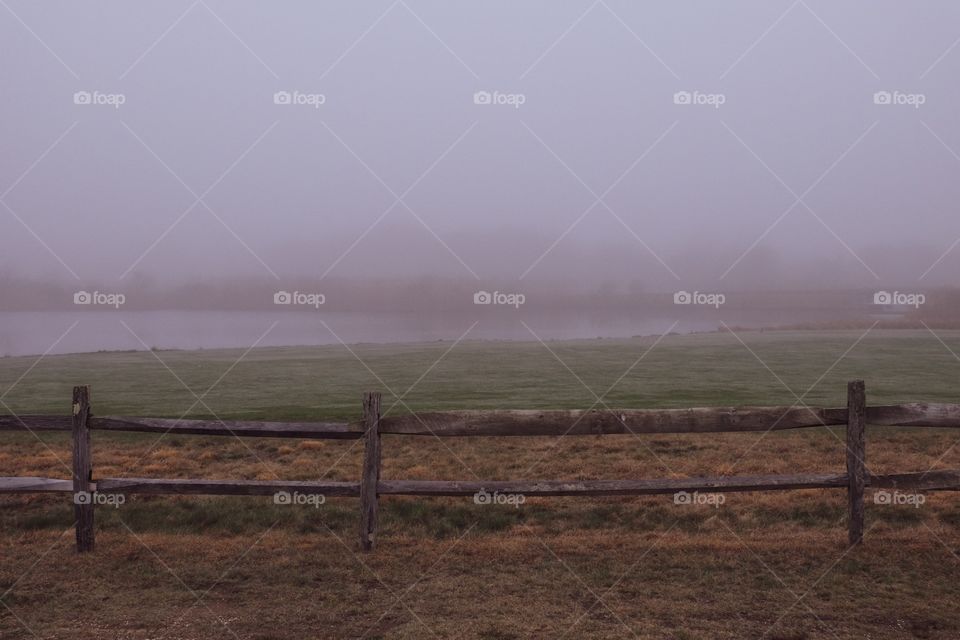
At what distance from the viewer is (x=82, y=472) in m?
8.99

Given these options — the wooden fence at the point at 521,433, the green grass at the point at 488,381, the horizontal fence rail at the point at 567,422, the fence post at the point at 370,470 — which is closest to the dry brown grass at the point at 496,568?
the fence post at the point at 370,470

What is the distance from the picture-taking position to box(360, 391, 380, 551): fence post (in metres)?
8.91

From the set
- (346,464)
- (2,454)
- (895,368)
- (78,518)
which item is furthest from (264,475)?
(895,368)

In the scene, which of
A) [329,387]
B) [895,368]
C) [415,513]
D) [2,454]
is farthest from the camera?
[895,368]

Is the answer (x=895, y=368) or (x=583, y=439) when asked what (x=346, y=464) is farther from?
(x=895, y=368)

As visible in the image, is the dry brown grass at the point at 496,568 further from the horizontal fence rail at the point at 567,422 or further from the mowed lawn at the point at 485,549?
the horizontal fence rail at the point at 567,422

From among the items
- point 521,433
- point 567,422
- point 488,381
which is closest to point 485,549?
point 521,433

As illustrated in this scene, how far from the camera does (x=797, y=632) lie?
642 cm

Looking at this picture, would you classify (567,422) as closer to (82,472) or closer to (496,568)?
(496,568)

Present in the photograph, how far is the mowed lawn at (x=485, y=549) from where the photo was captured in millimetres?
6773

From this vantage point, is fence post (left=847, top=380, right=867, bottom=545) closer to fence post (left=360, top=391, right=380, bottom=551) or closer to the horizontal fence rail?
the horizontal fence rail

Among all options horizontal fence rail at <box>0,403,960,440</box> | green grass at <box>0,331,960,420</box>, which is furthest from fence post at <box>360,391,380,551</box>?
green grass at <box>0,331,960,420</box>

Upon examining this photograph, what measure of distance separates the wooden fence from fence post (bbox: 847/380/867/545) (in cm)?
1

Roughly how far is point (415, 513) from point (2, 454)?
10.8 metres
